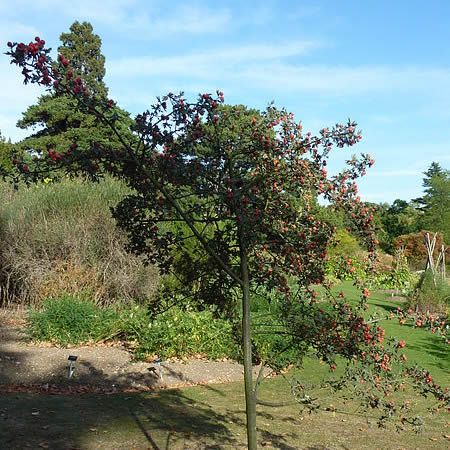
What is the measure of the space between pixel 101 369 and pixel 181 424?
2.28 m

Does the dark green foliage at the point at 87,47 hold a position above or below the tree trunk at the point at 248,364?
above

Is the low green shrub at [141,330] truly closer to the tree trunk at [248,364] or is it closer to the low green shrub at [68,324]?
the low green shrub at [68,324]

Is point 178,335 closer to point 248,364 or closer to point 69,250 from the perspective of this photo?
point 69,250

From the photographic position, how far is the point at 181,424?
5.30 meters

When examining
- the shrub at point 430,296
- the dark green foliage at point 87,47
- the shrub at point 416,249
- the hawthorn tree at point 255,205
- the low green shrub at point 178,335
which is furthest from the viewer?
the dark green foliage at point 87,47

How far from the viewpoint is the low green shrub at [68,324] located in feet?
27.6

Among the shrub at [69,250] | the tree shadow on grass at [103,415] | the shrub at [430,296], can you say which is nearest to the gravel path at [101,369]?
the tree shadow on grass at [103,415]

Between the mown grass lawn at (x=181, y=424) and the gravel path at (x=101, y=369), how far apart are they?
0.46 meters

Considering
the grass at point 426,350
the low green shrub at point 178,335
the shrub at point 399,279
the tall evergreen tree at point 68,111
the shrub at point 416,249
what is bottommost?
the grass at point 426,350

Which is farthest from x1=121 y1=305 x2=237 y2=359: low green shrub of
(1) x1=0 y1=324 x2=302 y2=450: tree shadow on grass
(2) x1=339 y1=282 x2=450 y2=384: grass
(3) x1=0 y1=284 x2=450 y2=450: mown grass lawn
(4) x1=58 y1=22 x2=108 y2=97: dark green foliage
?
(4) x1=58 y1=22 x2=108 y2=97: dark green foliage

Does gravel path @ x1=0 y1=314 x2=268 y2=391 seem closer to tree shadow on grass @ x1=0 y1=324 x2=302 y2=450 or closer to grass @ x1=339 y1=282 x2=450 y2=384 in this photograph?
tree shadow on grass @ x1=0 y1=324 x2=302 y2=450

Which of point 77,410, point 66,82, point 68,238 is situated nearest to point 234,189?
point 66,82

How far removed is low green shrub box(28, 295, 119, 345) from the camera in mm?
8398

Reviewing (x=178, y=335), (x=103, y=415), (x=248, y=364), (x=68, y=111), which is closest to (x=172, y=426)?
(x=103, y=415)
